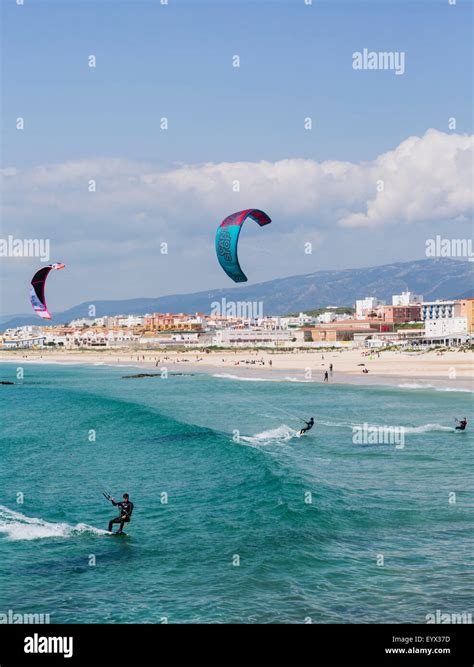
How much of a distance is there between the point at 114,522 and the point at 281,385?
41.7 meters

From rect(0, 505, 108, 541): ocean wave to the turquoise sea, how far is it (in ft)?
0.21

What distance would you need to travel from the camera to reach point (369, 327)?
158500 millimetres

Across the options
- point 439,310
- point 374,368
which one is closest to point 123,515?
point 374,368

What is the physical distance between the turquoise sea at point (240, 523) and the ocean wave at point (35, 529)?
65 mm

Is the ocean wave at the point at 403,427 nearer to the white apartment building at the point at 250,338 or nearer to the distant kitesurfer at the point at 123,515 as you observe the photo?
the distant kitesurfer at the point at 123,515

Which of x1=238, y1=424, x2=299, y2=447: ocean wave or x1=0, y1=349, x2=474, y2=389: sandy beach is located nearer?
x1=238, y1=424, x2=299, y2=447: ocean wave

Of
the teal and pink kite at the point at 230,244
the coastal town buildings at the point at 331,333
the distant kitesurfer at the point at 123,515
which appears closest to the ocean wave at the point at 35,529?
the distant kitesurfer at the point at 123,515

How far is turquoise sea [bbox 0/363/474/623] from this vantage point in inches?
493

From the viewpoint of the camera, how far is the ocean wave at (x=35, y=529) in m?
16.6

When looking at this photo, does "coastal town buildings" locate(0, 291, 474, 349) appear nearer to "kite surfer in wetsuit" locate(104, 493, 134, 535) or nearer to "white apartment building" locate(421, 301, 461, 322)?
"white apartment building" locate(421, 301, 461, 322)

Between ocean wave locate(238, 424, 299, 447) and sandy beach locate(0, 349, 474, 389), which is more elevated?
sandy beach locate(0, 349, 474, 389)

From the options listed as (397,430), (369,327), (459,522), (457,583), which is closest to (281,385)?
(397,430)

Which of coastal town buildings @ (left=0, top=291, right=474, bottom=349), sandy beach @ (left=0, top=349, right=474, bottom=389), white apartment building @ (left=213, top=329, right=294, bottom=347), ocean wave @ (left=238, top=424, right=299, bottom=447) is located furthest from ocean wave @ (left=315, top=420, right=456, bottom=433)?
white apartment building @ (left=213, top=329, right=294, bottom=347)
